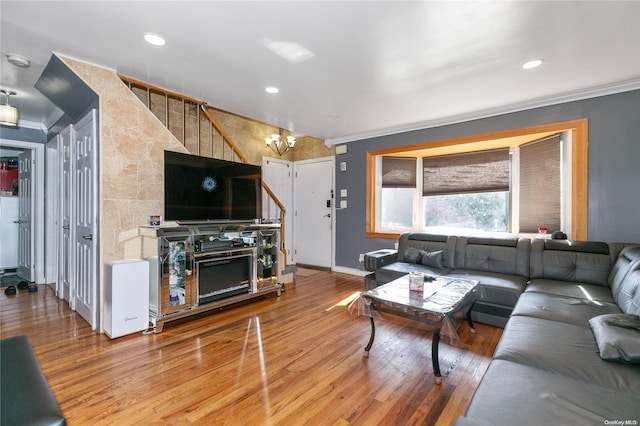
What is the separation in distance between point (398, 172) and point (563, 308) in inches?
121

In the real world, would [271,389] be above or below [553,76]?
below

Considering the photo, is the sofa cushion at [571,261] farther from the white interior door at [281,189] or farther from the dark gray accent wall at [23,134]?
the dark gray accent wall at [23,134]

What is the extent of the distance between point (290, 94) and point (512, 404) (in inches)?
127

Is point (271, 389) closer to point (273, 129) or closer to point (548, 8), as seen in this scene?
point (548, 8)

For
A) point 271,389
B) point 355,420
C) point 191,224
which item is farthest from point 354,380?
point 191,224

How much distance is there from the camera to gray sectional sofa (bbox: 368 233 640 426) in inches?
41.8

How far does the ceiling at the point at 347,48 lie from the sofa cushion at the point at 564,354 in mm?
2010

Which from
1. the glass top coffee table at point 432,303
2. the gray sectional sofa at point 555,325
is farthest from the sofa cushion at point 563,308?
the glass top coffee table at point 432,303

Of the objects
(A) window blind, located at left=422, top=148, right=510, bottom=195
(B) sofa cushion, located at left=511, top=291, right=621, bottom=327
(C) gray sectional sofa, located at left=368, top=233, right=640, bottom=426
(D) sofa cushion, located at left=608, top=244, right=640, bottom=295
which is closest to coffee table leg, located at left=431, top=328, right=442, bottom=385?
(C) gray sectional sofa, located at left=368, top=233, right=640, bottom=426

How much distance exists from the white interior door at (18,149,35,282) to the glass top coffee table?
516 centimetres

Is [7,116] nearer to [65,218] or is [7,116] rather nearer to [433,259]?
[65,218]

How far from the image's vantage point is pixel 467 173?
427cm

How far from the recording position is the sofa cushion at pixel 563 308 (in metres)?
1.92

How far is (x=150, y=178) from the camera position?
304cm
